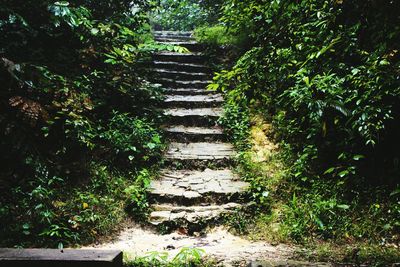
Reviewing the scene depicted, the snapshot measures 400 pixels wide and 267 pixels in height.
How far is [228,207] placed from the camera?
466 cm

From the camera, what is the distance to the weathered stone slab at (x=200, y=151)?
584 cm

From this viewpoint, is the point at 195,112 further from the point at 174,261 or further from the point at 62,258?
the point at 62,258

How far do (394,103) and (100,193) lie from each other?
13.9 feet

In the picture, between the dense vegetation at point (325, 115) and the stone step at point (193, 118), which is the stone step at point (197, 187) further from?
the stone step at point (193, 118)

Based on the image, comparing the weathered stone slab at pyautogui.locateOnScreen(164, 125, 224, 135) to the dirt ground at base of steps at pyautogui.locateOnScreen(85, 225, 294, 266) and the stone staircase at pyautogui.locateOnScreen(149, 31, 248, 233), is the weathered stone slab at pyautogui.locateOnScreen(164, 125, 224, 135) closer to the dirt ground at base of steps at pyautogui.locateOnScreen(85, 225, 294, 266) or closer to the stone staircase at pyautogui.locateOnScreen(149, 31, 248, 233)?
the stone staircase at pyautogui.locateOnScreen(149, 31, 248, 233)

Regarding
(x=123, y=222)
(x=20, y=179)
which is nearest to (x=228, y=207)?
(x=123, y=222)

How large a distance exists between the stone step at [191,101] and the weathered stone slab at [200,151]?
130 cm

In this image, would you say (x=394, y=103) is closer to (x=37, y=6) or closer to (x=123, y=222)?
(x=123, y=222)

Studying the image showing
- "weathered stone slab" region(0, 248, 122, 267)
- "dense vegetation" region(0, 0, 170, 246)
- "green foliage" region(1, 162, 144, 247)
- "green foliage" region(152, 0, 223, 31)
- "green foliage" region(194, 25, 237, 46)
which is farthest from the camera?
"green foliage" region(152, 0, 223, 31)

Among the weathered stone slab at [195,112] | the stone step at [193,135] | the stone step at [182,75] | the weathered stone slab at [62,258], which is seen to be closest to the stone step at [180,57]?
the stone step at [182,75]

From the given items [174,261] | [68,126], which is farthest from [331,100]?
[68,126]

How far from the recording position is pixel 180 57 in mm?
9070

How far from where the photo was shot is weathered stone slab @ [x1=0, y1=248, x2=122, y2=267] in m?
2.48

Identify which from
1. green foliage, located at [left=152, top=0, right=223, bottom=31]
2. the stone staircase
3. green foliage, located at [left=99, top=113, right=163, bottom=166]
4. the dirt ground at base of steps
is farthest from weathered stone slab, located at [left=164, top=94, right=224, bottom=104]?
green foliage, located at [left=152, top=0, right=223, bottom=31]
